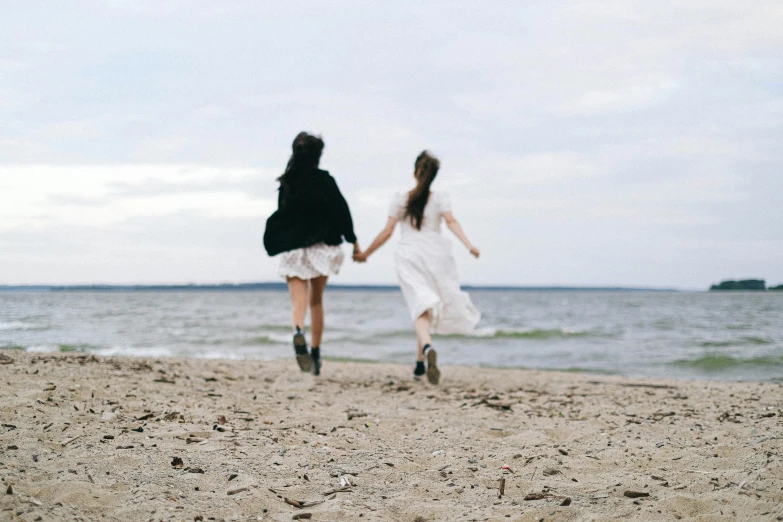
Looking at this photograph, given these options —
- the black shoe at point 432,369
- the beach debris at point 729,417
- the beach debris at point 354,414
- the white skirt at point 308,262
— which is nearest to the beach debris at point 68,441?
the beach debris at point 354,414

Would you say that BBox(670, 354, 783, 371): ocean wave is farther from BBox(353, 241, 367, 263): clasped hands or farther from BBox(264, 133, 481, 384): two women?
BBox(353, 241, 367, 263): clasped hands

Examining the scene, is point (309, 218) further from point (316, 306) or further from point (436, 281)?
point (436, 281)

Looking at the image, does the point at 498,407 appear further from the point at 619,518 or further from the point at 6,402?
the point at 6,402

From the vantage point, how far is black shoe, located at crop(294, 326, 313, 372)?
5.81 meters

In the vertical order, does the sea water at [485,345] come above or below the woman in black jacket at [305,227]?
below

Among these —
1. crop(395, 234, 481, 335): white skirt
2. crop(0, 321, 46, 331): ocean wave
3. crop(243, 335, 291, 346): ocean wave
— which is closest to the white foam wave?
crop(0, 321, 46, 331): ocean wave

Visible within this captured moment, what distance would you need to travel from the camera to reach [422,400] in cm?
511

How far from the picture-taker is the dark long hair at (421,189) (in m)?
6.11

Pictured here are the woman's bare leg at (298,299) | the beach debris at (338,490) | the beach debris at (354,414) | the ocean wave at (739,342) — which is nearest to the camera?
the beach debris at (338,490)

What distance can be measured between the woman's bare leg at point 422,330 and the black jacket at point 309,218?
3.71ft

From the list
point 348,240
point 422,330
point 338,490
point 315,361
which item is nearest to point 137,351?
point 315,361

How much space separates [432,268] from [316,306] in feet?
4.12

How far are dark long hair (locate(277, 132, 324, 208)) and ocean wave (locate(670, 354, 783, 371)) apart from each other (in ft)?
24.7

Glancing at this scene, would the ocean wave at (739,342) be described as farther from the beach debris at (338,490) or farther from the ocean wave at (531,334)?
the beach debris at (338,490)
